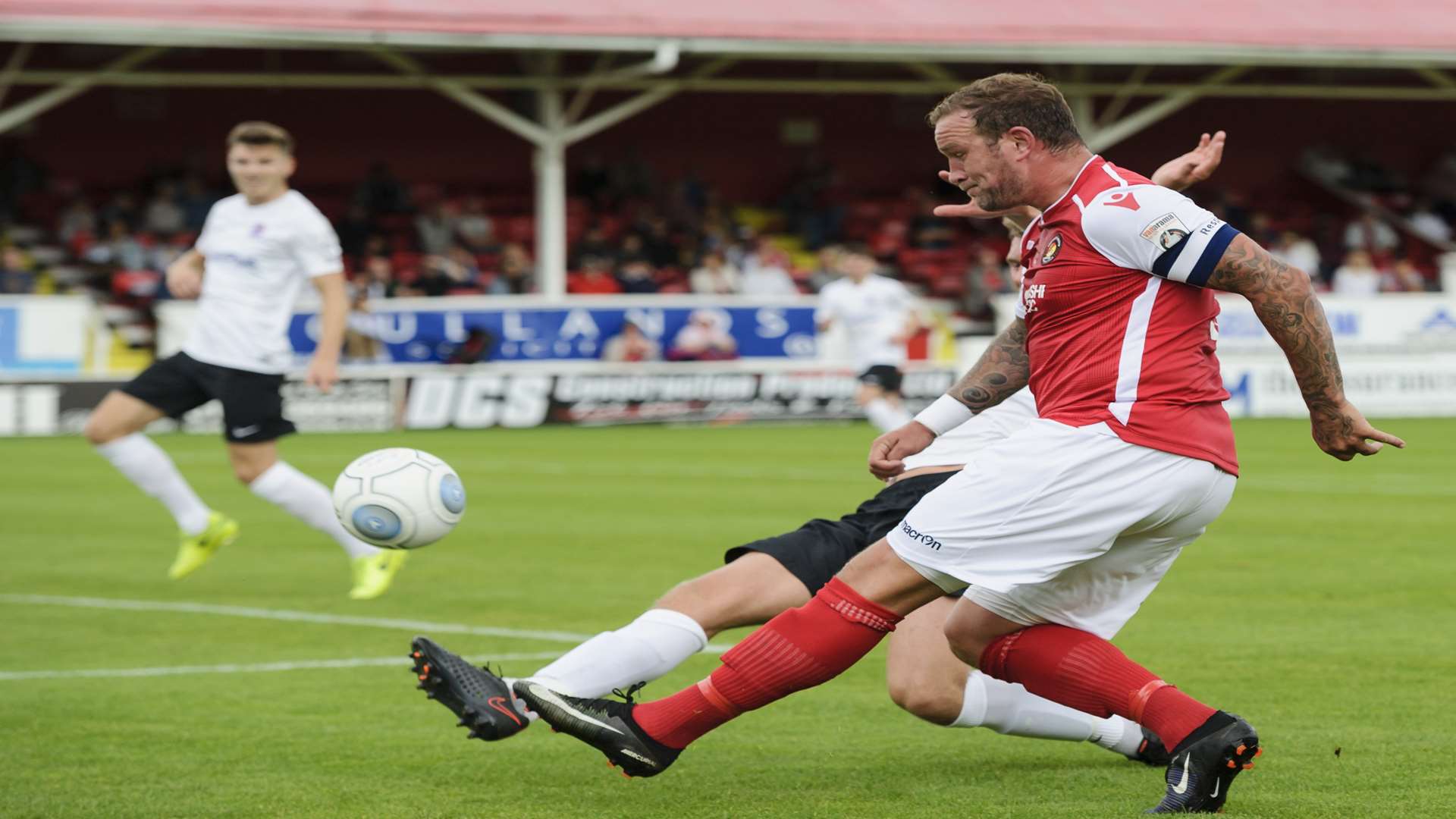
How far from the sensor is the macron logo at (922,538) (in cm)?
411

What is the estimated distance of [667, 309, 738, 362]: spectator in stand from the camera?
2388cm

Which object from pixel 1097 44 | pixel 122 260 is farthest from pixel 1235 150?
pixel 122 260

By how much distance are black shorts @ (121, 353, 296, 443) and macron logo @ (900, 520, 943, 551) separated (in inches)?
200

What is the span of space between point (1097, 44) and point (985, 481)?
22822 millimetres

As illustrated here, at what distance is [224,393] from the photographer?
28.9 feet

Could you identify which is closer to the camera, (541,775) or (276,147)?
(541,775)

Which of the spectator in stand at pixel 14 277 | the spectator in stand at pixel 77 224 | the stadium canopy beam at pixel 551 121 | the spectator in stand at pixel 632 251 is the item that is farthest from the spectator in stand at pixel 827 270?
the spectator in stand at pixel 14 277

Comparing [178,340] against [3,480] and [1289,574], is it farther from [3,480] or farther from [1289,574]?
[1289,574]

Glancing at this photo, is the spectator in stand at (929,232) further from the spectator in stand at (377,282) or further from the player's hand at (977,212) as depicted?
the player's hand at (977,212)

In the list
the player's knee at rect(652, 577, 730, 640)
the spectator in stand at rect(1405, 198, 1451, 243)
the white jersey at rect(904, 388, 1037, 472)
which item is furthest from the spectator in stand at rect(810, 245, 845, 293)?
the player's knee at rect(652, 577, 730, 640)

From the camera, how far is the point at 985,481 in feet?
13.4

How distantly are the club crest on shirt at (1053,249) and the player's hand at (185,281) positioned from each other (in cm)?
562

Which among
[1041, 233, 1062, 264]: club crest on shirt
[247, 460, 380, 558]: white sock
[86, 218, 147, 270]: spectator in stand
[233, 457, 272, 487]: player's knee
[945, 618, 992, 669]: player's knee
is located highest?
[1041, 233, 1062, 264]: club crest on shirt

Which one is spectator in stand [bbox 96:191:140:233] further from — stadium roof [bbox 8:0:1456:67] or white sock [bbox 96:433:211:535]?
white sock [bbox 96:433:211:535]
